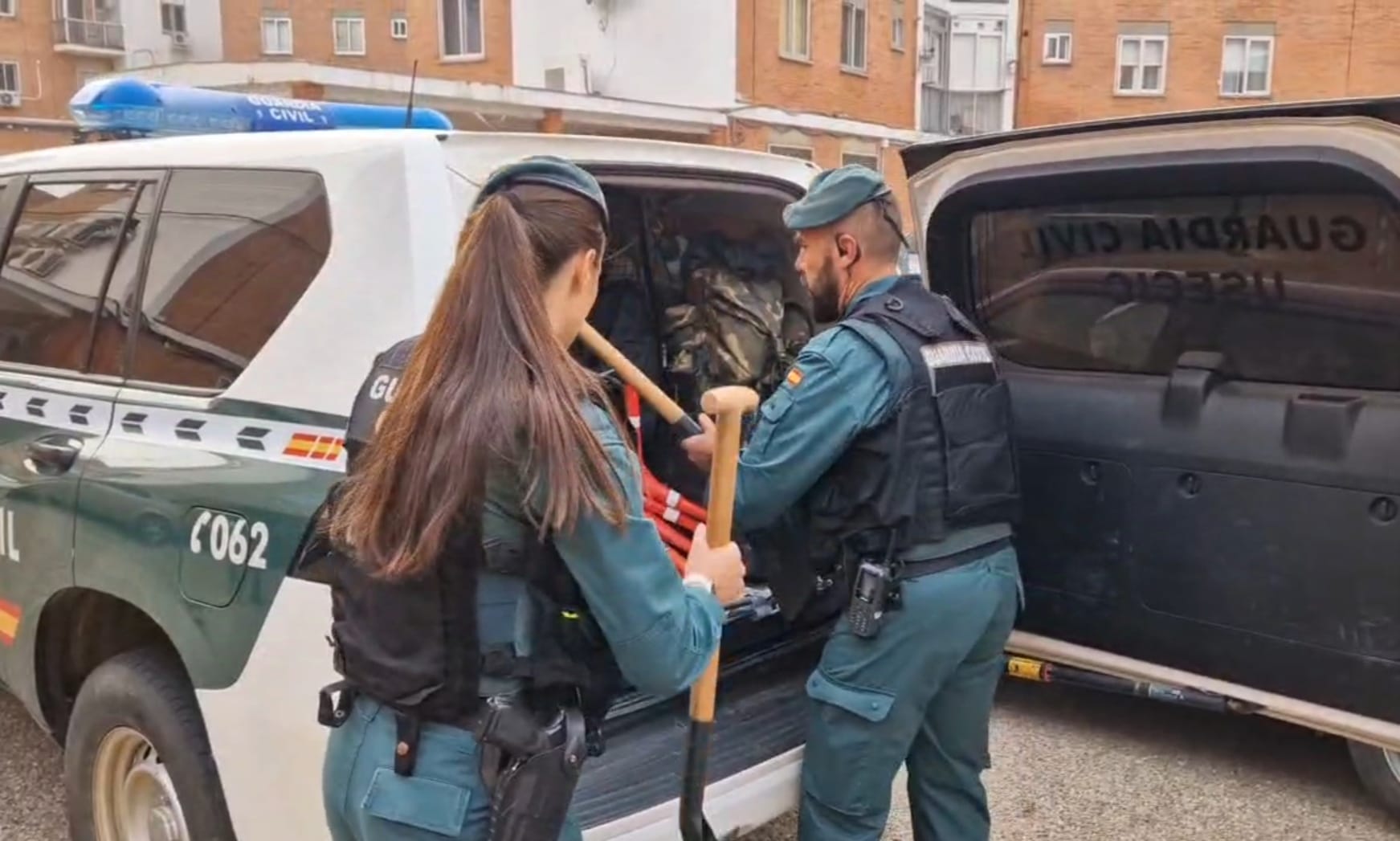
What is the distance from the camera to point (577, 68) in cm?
2380

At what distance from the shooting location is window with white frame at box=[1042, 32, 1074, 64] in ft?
98.5

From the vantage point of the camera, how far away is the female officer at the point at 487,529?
1552 mm

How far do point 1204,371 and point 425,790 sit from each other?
8.62ft

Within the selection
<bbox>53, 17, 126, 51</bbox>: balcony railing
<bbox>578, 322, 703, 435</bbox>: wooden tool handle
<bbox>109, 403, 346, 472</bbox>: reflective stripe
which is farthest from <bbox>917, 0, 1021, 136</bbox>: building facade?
<bbox>109, 403, 346, 472</bbox>: reflective stripe

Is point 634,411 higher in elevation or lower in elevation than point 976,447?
lower

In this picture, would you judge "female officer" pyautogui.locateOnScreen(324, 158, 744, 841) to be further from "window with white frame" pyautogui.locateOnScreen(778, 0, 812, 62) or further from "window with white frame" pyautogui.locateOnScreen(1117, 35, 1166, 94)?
"window with white frame" pyautogui.locateOnScreen(1117, 35, 1166, 94)

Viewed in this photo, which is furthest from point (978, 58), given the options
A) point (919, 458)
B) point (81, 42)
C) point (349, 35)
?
point (919, 458)

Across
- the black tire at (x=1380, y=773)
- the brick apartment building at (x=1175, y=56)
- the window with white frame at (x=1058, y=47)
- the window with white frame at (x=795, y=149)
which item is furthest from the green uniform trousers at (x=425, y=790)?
the window with white frame at (x=1058, y=47)

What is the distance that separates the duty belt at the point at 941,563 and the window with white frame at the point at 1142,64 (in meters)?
30.2

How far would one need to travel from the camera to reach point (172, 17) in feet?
114

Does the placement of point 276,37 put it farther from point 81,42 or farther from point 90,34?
point 81,42

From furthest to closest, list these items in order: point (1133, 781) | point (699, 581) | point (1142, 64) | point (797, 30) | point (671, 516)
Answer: point (1142, 64) < point (797, 30) < point (1133, 781) < point (671, 516) < point (699, 581)

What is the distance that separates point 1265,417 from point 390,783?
8.43 feet

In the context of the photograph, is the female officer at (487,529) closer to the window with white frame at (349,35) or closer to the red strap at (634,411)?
the red strap at (634,411)
